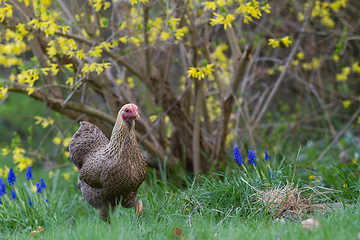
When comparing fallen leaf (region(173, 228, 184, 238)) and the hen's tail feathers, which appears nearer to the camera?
fallen leaf (region(173, 228, 184, 238))

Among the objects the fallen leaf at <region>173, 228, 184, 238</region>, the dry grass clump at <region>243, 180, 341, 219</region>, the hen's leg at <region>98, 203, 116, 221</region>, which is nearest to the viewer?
the fallen leaf at <region>173, 228, 184, 238</region>

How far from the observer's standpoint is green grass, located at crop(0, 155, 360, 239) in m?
1.97

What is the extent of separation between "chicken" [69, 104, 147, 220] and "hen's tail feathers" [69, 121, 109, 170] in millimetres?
60

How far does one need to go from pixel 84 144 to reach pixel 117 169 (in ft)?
1.91

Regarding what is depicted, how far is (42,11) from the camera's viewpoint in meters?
3.33

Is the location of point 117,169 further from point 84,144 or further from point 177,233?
point 177,233

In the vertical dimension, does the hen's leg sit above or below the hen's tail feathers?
below

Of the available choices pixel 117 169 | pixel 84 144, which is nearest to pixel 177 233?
pixel 117 169

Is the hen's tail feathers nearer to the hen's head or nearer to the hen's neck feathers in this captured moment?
the hen's neck feathers

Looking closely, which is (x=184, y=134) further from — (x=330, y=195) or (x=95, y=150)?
(x=330, y=195)

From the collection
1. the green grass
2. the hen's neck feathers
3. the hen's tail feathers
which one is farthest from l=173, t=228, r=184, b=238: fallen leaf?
the hen's tail feathers

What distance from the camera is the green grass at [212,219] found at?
1.97 meters

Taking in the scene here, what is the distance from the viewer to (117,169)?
2562 mm

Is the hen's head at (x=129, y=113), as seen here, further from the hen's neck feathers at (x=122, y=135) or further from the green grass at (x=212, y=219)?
the green grass at (x=212, y=219)
